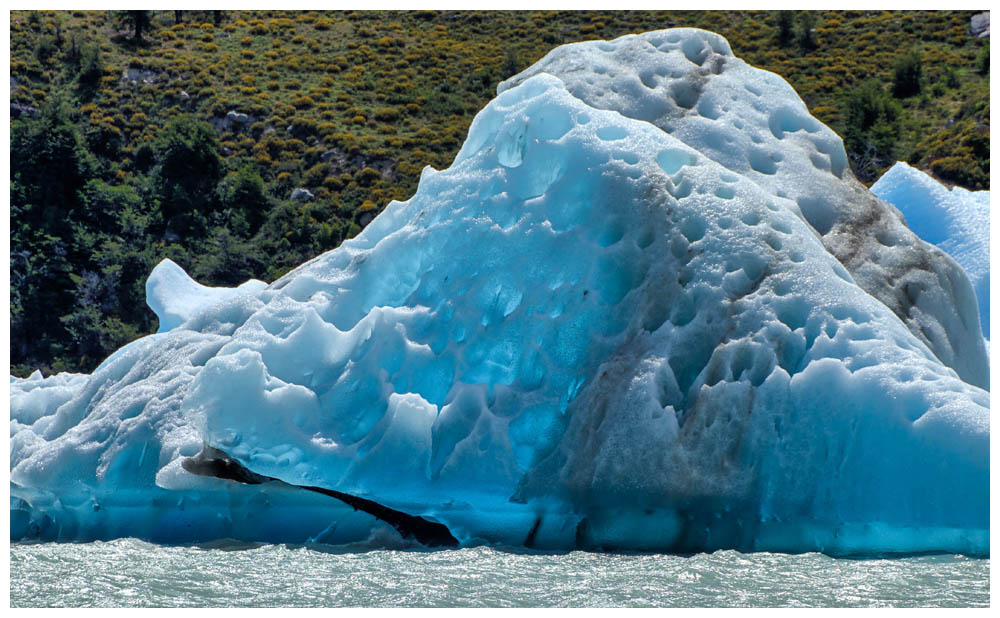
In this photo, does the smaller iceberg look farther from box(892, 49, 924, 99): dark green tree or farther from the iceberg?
box(892, 49, 924, 99): dark green tree

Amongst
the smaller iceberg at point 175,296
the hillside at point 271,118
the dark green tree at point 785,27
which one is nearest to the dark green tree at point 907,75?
the hillside at point 271,118

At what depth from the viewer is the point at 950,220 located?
10133 mm

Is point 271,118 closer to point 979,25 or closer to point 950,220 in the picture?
point 979,25

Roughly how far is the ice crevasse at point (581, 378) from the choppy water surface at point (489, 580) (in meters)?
0.32

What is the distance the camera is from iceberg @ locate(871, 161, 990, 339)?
9.96 metres

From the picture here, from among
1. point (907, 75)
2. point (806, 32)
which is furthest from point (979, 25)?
point (806, 32)

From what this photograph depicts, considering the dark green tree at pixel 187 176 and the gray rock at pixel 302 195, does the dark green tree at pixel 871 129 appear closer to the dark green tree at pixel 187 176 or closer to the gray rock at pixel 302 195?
the gray rock at pixel 302 195

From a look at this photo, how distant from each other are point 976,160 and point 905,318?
2578 centimetres

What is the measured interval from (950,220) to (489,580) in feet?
21.7

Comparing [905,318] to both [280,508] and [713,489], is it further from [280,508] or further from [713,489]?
[280,508]

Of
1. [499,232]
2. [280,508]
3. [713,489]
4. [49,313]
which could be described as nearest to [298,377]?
[280,508]

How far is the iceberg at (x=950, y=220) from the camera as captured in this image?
9.96 metres

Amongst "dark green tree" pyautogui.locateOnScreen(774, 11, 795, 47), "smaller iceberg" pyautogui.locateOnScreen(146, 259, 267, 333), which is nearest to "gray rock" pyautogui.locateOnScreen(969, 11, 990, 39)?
"dark green tree" pyautogui.locateOnScreen(774, 11, 795, 47)

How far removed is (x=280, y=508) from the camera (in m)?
7.00
